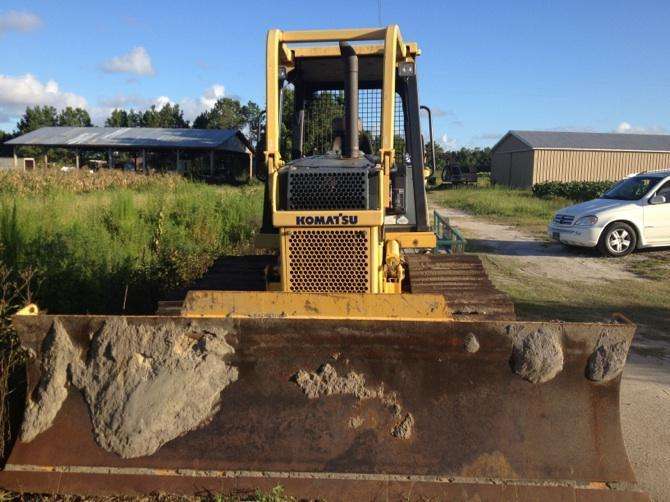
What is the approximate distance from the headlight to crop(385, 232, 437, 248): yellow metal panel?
370 inches

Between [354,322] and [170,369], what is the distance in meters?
1.12

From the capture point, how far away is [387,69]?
15.2 ft

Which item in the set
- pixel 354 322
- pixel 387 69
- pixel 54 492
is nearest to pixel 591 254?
pixel 387 69

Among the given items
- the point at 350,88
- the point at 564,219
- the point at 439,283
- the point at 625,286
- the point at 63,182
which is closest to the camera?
the point at 350,88

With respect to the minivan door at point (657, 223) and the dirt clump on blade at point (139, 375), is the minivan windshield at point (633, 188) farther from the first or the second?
the dirt clump on blade at point (139, 375)

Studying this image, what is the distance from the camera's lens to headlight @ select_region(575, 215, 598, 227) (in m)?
13.2

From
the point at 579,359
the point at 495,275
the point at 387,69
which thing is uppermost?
the point at 387,69

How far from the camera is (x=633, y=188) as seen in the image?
14.0 meters

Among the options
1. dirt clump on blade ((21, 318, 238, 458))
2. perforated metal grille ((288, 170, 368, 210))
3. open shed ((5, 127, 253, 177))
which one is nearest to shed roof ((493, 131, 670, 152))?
open shed ((5, 127, 253, 177))

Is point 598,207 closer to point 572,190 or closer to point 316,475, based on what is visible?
point 316,475

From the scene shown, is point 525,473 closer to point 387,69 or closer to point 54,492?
point 54,492

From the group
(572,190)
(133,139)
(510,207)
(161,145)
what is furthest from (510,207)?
(133,139)

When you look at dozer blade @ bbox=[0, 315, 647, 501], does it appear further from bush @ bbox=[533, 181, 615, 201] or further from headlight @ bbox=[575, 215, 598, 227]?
bush @ bbox=[533, 181, 615, 201]

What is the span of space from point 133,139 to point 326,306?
4080cm
